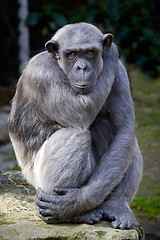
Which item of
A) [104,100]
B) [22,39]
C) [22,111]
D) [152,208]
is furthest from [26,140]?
[22,39]

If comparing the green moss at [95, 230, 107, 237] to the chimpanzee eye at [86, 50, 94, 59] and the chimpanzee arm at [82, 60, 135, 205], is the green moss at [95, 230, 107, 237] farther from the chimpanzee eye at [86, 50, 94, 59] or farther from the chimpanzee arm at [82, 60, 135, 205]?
the chimpanzee eye at [86, 50, 94, 59]

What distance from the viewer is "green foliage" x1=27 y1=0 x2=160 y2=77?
54.2ft

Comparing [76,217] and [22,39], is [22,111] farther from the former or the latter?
[22,39]

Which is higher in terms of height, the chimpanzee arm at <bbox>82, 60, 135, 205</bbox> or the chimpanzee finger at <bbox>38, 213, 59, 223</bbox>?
the chimpanzee arm at <bbox>82, 60, 135, 205</bbox>

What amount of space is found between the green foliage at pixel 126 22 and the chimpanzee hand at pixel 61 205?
11.6 m

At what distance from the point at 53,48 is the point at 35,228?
218 cm

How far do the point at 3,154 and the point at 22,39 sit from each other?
19.0 ft

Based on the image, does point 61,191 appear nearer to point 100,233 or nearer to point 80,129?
point 100,233

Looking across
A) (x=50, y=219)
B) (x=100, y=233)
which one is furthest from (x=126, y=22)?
(x=100, y=233)

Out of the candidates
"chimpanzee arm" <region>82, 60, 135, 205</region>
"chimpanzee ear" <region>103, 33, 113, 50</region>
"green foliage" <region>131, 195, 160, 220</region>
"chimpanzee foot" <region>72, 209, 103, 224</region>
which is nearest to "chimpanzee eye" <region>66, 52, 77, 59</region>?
"chimpanzee ear" <region>103, 33, 113, 50</region>

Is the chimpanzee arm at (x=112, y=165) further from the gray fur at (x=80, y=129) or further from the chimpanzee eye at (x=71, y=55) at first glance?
the chimpanzee eye at (x=71, y=55)

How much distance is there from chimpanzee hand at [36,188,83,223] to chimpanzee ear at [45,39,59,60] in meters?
1.65

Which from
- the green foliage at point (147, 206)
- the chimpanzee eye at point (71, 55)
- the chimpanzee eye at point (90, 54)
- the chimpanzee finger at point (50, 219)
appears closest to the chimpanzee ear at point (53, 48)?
the chimpanzee eye at point (71, 55)

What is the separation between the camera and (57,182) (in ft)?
17.7
